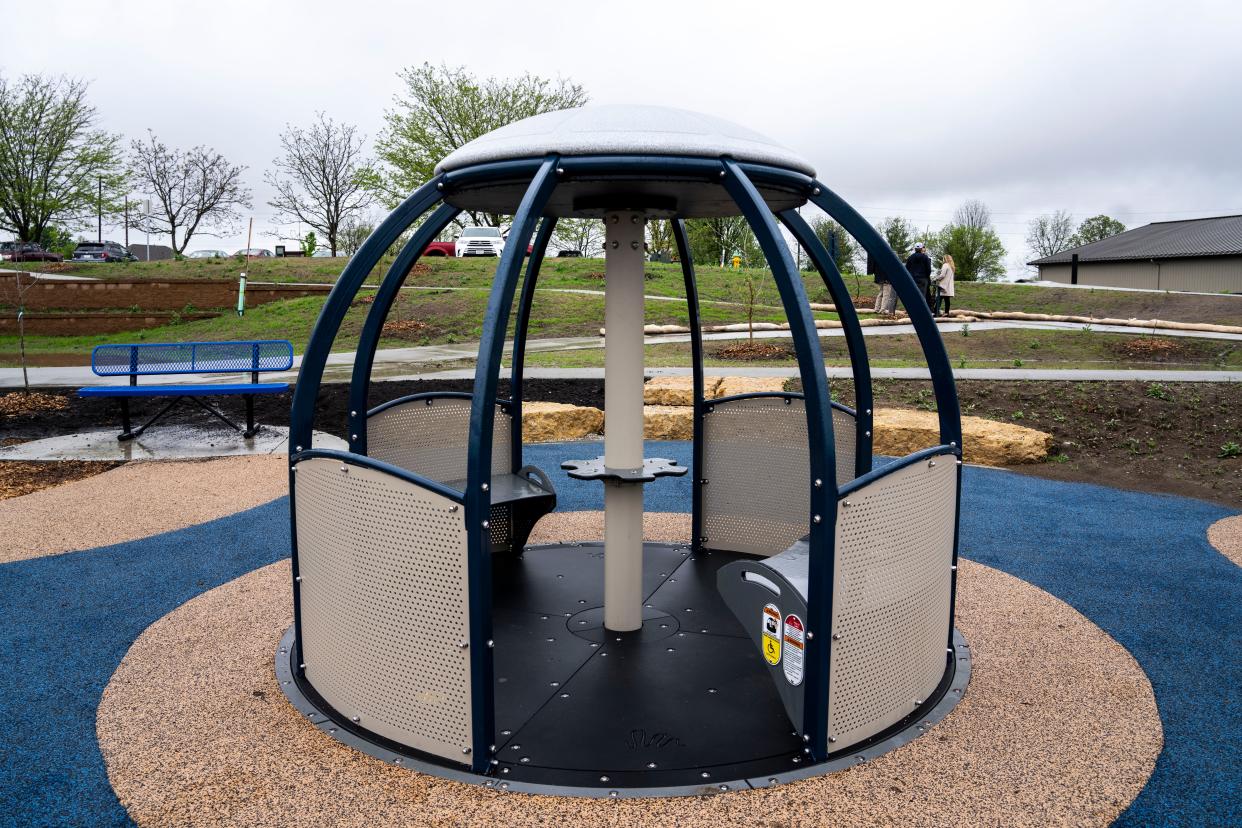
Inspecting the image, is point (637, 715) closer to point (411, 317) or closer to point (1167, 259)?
point (411, 317)

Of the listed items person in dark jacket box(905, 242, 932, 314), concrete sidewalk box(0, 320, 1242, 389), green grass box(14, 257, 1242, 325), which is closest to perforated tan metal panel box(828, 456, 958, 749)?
concrete sidewalk box(0, 320, 1242, 389)

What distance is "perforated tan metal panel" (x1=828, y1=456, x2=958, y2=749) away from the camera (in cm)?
316

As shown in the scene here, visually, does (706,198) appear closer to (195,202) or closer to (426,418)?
(426,418)

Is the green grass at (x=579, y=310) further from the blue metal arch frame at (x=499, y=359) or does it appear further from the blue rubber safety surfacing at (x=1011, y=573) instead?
the blue metal arch frame at (x=499, y=359)

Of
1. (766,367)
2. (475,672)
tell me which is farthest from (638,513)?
(766,367)

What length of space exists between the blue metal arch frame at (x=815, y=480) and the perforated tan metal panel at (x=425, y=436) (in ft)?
8.35

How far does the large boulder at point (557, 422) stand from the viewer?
940cm

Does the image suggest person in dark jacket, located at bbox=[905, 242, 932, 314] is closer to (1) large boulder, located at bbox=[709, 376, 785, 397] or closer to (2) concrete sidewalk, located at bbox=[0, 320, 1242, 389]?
(2) concrete sidewalk, located at bbox=[0, 320, 1242, 389]

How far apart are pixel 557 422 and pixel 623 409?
531cm

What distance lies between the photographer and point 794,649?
3.30 metres

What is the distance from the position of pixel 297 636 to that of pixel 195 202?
5043 centimetres

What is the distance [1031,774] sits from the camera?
10.1 ft

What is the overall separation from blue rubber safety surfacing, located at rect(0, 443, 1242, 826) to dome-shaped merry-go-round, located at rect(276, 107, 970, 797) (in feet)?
2.73

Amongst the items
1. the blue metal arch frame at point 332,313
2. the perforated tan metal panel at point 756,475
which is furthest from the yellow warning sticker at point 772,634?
the blue metal arch frame at point 332,313
